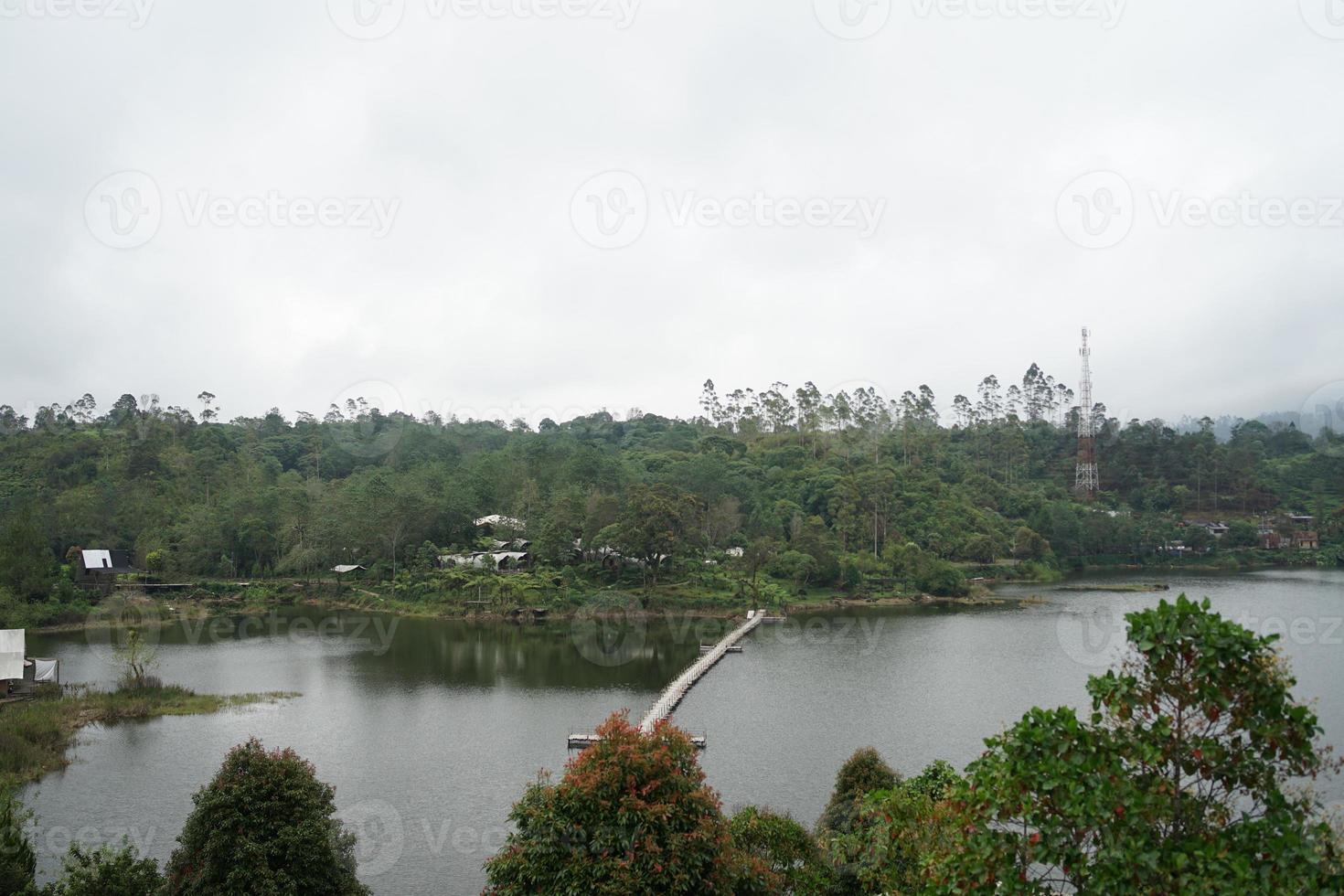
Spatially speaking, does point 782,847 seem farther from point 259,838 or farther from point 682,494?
point 682,494

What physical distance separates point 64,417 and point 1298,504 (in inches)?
4496

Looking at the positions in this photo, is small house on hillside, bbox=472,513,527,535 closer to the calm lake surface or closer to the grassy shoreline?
the grassy shoreline

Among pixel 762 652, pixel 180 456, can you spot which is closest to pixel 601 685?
pixel 762 652

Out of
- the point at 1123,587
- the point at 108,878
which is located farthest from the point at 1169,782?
the point at 1123,587

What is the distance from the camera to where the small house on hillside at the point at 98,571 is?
46250mm

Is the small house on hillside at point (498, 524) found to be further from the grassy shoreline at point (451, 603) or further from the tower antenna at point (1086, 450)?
the tower antenna at point (1086, 450)

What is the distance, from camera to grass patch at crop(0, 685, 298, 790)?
19.3m

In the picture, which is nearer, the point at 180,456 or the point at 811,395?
the point at 180,456

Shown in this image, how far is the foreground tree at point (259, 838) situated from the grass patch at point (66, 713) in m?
9.35

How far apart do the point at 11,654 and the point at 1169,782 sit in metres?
30.5

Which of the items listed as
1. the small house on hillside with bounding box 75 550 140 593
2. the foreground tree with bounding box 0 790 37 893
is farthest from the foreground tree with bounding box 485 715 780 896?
the small house on hillside with bounding box 75 550 140 593

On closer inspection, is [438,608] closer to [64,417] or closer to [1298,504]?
[64,417]

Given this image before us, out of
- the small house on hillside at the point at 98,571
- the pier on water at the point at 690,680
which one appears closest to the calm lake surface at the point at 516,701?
the pier on water at the point at 690,680

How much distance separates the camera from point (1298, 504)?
71562 millimetres
